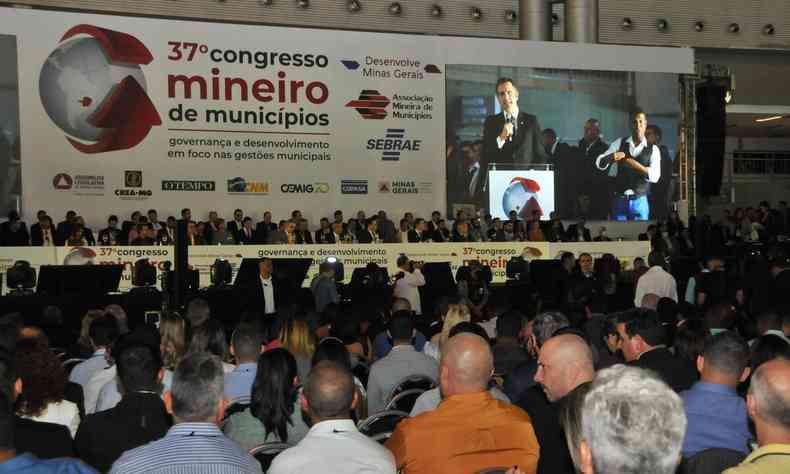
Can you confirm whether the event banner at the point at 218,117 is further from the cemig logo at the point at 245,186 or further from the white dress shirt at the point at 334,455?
the white dress shirt at the point at 334,455

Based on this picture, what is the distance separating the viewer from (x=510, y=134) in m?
25.6

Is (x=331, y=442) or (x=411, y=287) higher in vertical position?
(x=331, y=442)

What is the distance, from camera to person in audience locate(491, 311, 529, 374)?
6.84m

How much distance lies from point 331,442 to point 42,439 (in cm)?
110

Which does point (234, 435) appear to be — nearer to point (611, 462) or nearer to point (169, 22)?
point (611, 462)

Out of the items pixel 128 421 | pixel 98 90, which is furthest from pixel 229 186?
pixel 128 421

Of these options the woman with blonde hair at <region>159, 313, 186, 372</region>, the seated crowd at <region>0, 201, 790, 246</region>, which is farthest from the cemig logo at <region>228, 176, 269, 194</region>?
the woman with blonde hair at <region>159, 313, 186, 372</region>

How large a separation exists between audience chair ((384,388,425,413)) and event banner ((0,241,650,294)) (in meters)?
12.4

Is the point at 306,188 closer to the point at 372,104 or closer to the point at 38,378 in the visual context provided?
the point at 372,104

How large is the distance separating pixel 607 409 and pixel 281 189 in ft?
71.5

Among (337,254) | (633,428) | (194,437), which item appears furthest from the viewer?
(337,254)

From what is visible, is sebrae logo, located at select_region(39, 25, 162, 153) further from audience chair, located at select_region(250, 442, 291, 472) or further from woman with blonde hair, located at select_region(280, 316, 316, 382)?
audience chair, located at select_region(250, 442, 291, 472)

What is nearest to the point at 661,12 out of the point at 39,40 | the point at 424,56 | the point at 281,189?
the point at 424,56

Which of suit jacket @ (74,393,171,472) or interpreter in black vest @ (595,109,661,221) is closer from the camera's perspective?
suit jacket @ (74,393,171,472)
